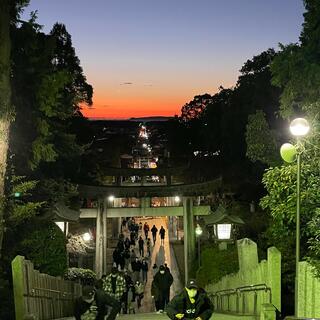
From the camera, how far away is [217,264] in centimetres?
1866

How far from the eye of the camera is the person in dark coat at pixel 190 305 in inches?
312

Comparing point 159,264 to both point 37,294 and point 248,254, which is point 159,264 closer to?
point 248,254

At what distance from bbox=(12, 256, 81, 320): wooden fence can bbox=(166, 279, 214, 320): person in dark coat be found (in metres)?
2.97

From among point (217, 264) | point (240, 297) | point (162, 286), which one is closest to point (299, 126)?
point (240, 297)

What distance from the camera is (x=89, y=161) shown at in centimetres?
3709

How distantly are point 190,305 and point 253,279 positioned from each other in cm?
492

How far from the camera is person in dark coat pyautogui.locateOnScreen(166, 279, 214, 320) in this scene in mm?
7934

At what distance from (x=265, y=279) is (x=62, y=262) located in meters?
6.95

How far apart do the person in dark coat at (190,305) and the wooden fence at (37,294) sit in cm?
297

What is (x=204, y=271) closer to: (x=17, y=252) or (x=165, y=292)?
(x=165, y=292)

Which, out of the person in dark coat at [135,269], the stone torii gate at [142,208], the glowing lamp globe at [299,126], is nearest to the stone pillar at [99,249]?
the stone torii gate at [142,208]

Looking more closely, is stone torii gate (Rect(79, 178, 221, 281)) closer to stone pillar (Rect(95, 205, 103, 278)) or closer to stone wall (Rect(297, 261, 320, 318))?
stone pillar (Rect(95, 205, 103, 278))

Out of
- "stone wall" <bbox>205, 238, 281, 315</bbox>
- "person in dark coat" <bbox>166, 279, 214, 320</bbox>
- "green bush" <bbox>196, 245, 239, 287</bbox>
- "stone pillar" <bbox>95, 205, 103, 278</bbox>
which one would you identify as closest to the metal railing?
"stone wall" <bbox>205, 238, 281, 315</bbox>

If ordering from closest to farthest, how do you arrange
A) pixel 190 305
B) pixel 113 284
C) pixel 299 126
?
1. pixel 190 305
2. pixel 299 126
3. pixel 113 284
